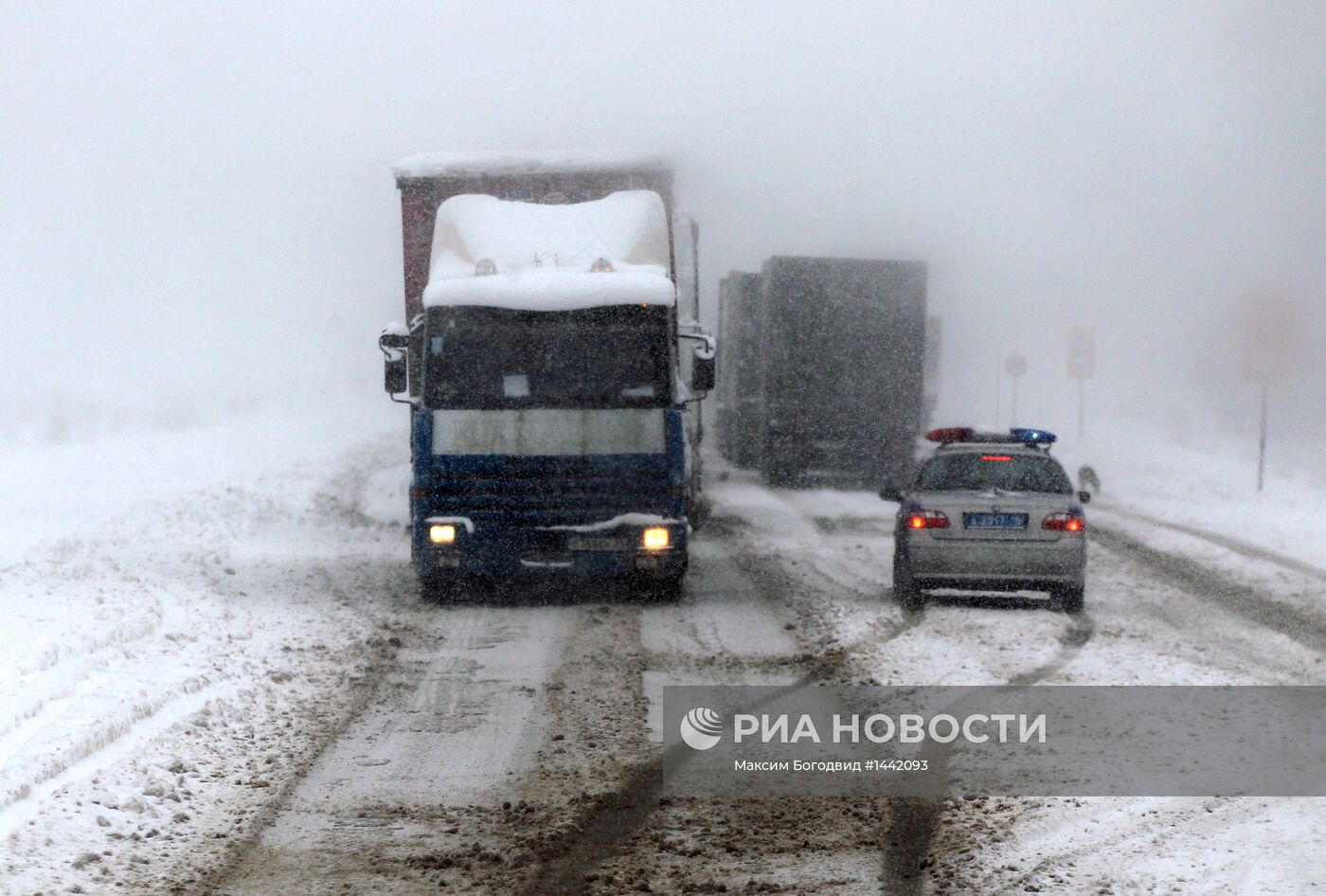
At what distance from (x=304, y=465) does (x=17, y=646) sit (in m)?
20.6

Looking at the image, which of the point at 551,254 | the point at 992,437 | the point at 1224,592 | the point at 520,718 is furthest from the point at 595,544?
the point at 1224,592

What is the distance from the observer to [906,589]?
13.3m

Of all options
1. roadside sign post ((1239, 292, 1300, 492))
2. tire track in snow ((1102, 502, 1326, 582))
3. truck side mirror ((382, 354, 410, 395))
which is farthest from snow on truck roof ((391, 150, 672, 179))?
roadside sign post ((1239, 292, 1300, 492))

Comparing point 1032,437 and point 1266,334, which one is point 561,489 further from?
point 1266,334

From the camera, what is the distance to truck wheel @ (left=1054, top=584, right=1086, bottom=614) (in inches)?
512

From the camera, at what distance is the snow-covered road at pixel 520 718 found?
5.61m

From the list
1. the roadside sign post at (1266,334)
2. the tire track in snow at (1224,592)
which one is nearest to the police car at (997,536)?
the tire track in snow at (1224,592)

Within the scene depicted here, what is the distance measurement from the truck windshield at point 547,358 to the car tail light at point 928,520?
7.56 feet

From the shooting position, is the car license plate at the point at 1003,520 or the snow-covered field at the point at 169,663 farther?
the car license plate at the point at 1003,520

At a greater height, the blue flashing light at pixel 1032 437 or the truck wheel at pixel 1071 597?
the blue flashing light at pixel 1032 437

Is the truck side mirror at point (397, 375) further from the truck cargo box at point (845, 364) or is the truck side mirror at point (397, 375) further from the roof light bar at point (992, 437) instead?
the truck cargo box at point (845, 364)

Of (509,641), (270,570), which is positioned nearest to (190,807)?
(509,641)

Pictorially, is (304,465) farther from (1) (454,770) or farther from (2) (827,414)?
(1) (454,770)

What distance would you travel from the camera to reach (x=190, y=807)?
6414 mm
